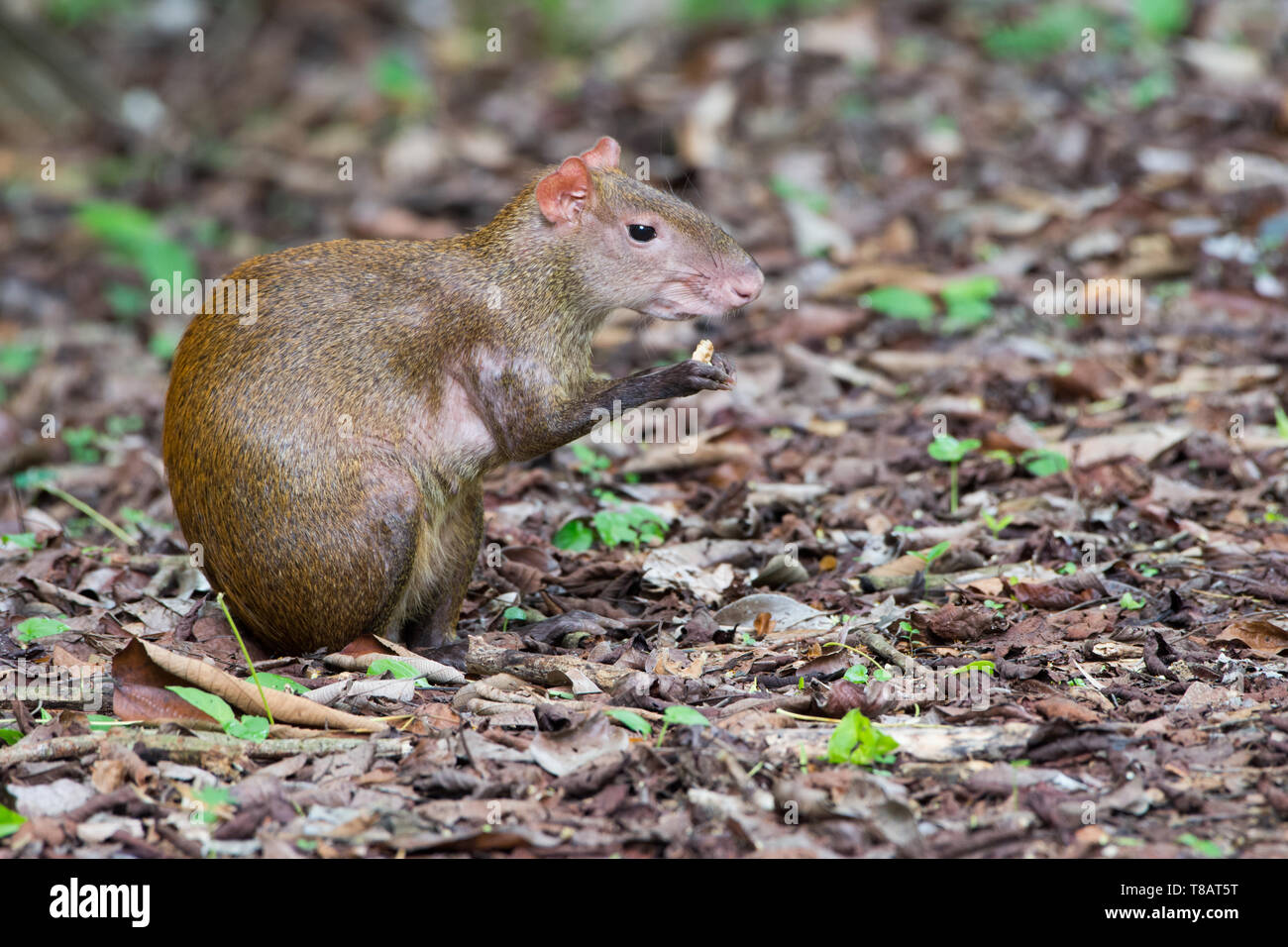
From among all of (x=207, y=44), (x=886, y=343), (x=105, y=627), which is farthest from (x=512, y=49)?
(x=105, y=627)

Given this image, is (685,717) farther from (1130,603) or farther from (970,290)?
(970,290)

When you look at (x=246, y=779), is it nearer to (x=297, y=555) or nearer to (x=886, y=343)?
(x=297, y=555)

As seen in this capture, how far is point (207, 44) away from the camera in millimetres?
14031

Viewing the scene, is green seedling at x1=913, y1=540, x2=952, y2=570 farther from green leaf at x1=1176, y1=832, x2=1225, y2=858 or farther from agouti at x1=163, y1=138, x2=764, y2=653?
green leaf at x1=1176, y1=832, x2=1225, y2=858

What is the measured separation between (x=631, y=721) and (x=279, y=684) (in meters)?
1.16

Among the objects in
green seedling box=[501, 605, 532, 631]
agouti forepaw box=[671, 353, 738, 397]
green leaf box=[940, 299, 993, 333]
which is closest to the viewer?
agouti forepaw box=[671, 353, 738, 397]

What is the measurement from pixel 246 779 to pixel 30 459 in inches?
177

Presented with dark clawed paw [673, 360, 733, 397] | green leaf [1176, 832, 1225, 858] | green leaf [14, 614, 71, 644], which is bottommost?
green leaf [1176, 832, 1225, 858]

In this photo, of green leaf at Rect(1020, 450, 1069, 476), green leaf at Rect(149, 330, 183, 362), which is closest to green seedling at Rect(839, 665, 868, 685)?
green leaf at Rect(1020, 450, 1069, 476)

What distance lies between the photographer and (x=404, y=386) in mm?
5168

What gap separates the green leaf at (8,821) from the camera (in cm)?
365

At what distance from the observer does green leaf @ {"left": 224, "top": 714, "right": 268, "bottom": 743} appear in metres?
4.18

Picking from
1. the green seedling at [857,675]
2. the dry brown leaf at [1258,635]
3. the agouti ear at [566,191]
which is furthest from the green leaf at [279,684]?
the dry brown leaf at [1258,635]

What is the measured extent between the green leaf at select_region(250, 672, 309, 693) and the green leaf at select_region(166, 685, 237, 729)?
23 cm
